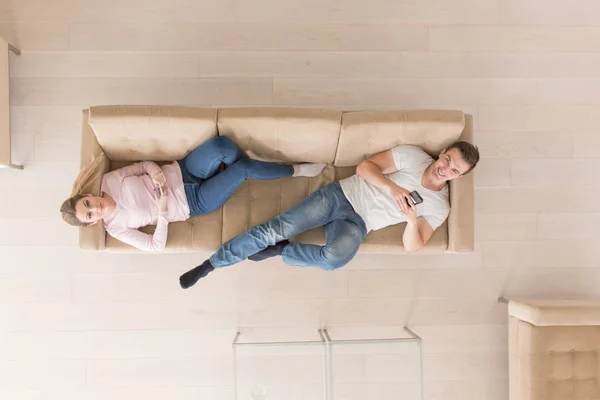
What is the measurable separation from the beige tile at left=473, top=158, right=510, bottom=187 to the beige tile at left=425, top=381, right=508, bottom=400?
4.41 feet

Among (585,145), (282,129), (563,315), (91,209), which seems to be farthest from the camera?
(585,145)

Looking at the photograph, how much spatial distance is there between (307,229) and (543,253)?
1692 millimetres

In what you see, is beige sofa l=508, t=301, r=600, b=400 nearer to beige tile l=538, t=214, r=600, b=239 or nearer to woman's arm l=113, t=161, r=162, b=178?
beige tile l=538, t=214, r=600, b=239

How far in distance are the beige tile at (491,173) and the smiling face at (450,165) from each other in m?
0.77

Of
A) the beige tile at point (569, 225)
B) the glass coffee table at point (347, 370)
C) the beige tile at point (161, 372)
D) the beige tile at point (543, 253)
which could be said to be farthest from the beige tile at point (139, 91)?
the beige tile at point (569, 225)

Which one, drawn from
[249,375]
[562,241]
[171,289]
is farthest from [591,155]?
[171,289]

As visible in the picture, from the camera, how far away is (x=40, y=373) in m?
2.92

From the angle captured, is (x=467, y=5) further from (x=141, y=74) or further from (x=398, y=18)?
(x=141, y=74)

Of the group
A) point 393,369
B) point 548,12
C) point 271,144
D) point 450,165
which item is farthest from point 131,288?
point 548,12

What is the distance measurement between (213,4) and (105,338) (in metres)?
2.27

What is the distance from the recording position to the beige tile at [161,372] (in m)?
2.94

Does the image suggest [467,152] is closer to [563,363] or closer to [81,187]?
[563,363]

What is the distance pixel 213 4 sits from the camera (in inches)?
118

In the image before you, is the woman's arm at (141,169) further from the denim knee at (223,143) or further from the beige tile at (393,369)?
the beige tile at (393,369)
